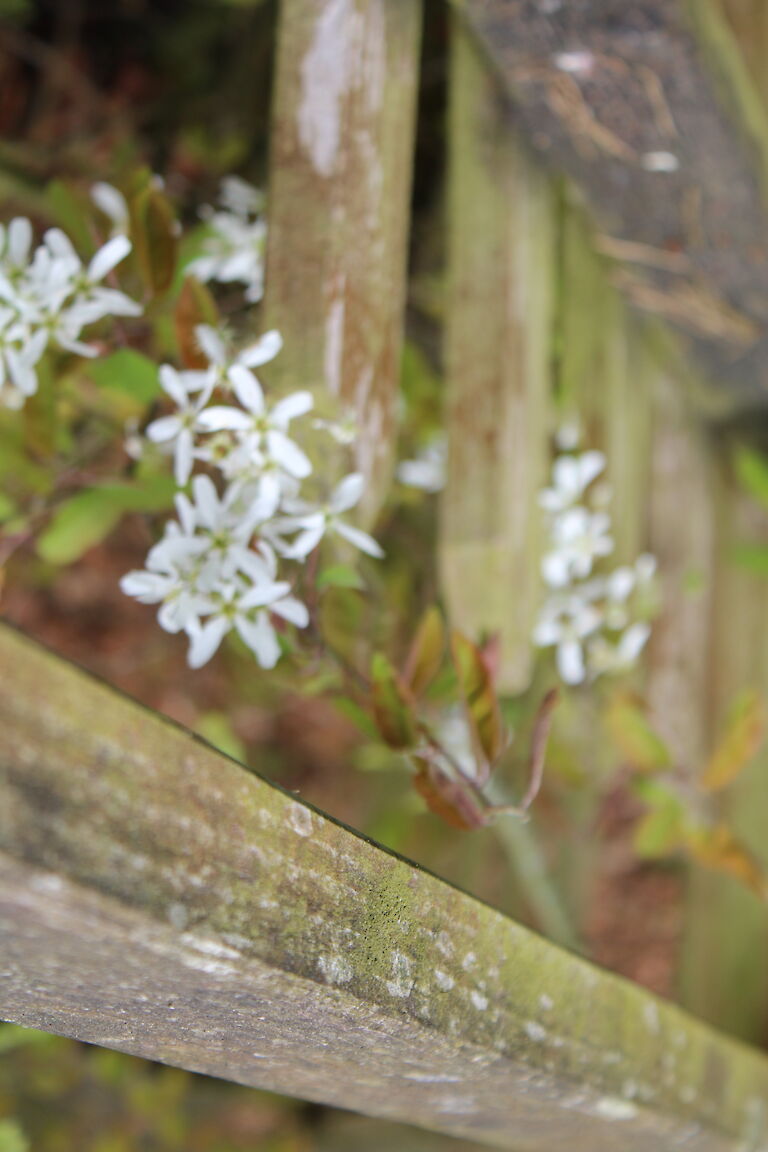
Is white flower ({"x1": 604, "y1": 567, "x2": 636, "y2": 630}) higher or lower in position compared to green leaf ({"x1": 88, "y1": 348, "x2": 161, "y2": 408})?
higher

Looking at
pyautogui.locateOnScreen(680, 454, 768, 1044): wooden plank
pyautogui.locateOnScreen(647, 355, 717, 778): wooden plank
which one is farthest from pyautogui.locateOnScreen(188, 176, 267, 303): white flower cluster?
pyautogui.locateOnScreen(680, 454, 768, 1044): wooden plank

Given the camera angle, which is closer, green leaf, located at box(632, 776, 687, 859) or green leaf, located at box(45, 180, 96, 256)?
green leaf, located at box(45, 180, 96, 256)

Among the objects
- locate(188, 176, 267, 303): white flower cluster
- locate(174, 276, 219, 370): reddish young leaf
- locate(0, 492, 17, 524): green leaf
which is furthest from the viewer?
locate(188, 176, 267, 303): white flower cluster

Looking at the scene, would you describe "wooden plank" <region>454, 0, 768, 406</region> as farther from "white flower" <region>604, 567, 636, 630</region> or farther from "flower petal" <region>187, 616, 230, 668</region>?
"flower petal" <region>187, 616, 230, 668</region>

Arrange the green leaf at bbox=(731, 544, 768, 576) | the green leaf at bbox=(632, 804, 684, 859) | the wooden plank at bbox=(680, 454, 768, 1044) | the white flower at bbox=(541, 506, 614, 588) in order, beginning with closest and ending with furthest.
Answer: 1. the white flower at bbox=(541, 506, 614, 588)
2. the green leaf at bbox=(632, 804, 684, 859)
3. the green leaf at bbox=(731, 544, 768, 576)
4. the wooden plank at bbox=(680, 454, 768, 1044)

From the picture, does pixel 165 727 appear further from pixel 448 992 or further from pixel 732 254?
pixel 732 254

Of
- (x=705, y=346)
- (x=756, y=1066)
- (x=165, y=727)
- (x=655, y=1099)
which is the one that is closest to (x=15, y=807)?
(x=165, y=727)

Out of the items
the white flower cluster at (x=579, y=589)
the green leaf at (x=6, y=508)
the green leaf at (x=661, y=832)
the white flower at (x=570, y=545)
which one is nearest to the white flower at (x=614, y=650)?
the white flower cluster at (x=579, y=589)

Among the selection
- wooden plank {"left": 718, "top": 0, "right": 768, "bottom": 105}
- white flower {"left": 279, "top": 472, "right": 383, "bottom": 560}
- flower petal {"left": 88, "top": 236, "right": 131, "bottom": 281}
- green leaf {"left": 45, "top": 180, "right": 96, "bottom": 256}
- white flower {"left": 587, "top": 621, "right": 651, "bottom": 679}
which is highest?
wooden plank {"left": 718, "top": 0, "right": 768, "bottom": 105}
